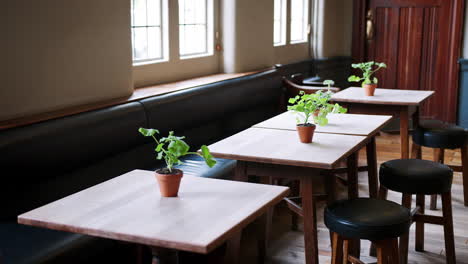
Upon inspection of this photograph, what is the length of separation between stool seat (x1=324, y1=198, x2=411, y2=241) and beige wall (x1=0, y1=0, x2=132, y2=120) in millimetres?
1785

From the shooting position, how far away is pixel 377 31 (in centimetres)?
838

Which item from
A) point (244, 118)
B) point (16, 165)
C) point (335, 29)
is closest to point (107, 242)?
point (16, 165)

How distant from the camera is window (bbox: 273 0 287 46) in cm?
720

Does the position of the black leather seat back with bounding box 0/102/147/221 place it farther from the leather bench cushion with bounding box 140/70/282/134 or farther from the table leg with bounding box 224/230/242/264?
the table leg with bounding box 224/230/242/264

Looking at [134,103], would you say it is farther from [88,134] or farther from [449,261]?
[449,261]

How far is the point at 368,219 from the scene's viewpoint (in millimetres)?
3020

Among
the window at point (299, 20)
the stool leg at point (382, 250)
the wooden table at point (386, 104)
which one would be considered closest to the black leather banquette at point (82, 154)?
the wooden table at point (386, 104)

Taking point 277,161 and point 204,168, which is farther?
point 204,168

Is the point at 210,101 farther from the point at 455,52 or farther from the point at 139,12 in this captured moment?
the point at 455,52

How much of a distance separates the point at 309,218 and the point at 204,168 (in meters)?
1.13

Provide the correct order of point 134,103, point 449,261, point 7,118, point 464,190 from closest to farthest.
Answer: point 7,118
point 449,261
point 134,103
point 464,190

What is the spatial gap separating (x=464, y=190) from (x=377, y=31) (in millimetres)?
3700

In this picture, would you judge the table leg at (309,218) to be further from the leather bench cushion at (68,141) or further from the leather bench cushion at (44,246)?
the leather bench cushion at (68,141)

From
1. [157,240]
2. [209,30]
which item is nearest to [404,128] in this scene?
[209,30]
